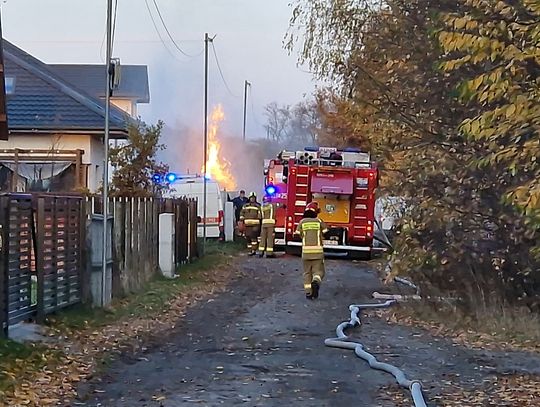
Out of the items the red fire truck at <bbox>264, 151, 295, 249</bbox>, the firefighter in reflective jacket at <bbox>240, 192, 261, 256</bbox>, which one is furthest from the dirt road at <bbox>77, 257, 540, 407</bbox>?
the firefighter in reflective jacket at <bbox>240, 192, 261, 256</bbox>

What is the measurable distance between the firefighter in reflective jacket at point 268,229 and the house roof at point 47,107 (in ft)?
13.9

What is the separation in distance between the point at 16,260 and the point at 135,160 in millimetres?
14362

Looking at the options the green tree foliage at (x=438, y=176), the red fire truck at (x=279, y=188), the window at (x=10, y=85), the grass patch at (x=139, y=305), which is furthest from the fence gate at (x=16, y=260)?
the window at (x=10, y=85)

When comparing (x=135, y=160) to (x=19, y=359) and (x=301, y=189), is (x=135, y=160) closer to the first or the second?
(x=301, y=189)

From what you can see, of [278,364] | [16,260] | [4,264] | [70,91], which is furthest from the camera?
[70,91]

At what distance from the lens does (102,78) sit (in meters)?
53.7

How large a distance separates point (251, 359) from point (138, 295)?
19.2 feet

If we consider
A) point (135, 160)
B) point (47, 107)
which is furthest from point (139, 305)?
point (47, 107)

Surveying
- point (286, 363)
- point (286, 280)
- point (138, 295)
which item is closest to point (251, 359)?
point (286, 363)

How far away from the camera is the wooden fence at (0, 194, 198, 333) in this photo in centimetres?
1073

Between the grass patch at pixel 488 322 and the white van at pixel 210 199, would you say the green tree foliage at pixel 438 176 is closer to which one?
the grass patch at pixel 488 322

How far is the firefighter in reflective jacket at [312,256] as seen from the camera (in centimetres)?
1686

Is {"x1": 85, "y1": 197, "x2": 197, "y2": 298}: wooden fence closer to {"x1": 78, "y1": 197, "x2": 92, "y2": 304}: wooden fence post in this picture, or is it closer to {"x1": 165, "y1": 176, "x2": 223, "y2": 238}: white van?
{"x1": 78, "y1": 197, "x2": 92, "y2": 304}: wooden fence post

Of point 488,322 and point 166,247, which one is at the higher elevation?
point 166,247
